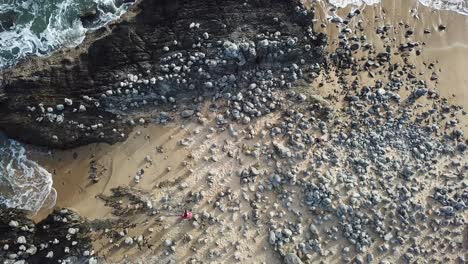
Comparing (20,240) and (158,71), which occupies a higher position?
(158,71)

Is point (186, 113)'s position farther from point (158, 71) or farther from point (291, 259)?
point (291, 259)

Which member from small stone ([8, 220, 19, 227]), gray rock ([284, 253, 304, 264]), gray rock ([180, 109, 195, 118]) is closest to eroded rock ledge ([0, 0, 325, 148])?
gray rock ([180, 109, 195, 118])

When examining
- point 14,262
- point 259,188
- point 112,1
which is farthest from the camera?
point 112,1

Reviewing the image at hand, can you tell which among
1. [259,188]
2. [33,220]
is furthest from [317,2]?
[33,220]

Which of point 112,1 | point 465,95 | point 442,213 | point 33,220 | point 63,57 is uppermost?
point 112,1

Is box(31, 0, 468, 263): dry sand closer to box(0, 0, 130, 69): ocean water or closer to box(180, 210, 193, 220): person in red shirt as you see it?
box(180, 210, 193, 220): person in red shirt

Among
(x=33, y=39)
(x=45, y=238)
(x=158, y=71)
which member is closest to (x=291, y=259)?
(x=158, y=71)

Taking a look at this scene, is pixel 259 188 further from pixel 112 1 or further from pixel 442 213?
pixel 112 1
